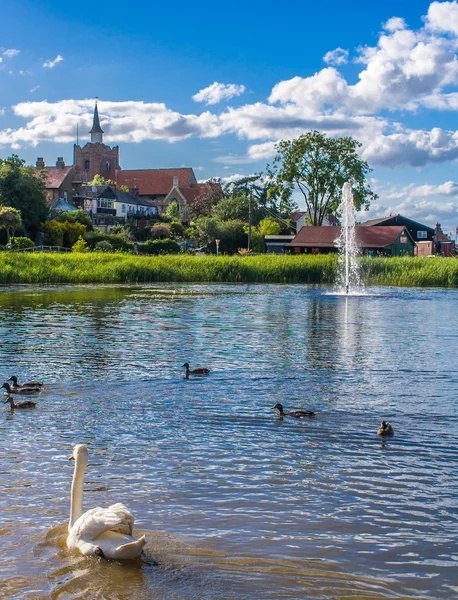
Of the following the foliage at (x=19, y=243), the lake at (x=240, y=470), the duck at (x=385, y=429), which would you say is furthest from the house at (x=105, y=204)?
the duck at (x=385, y=429)

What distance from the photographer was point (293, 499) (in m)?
9.66

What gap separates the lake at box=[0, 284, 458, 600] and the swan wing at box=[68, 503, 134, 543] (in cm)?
33

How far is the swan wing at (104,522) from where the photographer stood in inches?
304

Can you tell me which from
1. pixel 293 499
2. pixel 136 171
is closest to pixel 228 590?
pixel 293 499

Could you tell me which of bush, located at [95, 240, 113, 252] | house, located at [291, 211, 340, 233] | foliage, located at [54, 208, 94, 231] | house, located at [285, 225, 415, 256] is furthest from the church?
house, located at [285, 225, 415, 256]

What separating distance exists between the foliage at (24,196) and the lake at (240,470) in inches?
2900

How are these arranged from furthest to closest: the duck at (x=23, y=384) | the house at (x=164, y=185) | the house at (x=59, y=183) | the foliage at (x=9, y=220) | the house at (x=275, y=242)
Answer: the house at (x=164, y=185) → the house at (x=59, y=183) → the house at (x=275, y=242) → the foliage at (x=9, y=220) → the duck at (x=23, y=384)

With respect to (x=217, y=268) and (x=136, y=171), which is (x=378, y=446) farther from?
(x=136, y=171)

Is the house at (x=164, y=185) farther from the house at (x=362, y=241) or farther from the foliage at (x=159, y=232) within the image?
the house at (x=362, y=241)

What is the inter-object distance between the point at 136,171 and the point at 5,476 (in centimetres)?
18524

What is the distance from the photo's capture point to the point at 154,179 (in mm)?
186125

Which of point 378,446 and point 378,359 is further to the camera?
point 378,359

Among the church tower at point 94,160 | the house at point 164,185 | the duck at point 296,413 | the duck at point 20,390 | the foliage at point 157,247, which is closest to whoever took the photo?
the duck at point 296,413

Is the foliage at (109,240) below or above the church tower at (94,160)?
below
